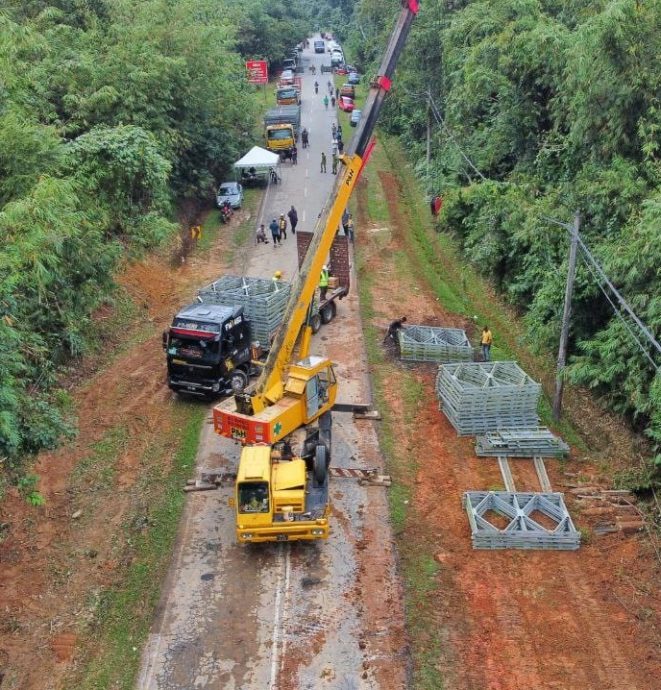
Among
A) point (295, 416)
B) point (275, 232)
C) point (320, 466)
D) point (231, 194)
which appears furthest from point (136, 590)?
point (231, 194)

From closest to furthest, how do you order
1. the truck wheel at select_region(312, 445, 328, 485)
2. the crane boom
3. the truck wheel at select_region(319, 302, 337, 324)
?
the truck wheel at select_region(312, 445, 328, 485), the crane boom, the truck wheel at select_region(319, 302, 337, 324)

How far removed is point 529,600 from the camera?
14.8 m

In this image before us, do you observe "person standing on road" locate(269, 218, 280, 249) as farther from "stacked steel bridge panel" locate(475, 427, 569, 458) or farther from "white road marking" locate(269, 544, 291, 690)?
"white road marking" locate(269, 544, 291, 690)

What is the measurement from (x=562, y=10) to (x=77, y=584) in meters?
33.4

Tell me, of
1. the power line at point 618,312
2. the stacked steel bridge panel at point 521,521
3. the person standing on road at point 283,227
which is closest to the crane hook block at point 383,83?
the power line at point 618,312

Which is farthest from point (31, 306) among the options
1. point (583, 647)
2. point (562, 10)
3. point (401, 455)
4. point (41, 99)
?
point (562, 10)

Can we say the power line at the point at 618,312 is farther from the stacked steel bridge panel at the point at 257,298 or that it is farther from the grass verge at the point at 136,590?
the grass verge at the point at 136,590

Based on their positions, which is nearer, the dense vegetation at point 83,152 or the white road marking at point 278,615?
the white road marking at point 278,615

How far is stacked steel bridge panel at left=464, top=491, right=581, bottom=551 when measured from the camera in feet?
53.3

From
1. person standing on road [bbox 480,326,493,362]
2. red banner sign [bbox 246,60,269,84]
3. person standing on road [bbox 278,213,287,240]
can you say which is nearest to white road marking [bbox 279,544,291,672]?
person standing on road [bbox 480,326,493,362]

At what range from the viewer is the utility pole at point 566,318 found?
19420 mm

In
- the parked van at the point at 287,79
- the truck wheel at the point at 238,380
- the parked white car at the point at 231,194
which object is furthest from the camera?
the parked van at the point at 287,79

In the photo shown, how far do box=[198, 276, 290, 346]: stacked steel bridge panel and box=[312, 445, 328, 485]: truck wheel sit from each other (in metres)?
8.95

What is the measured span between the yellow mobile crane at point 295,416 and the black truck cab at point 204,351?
111 inches
